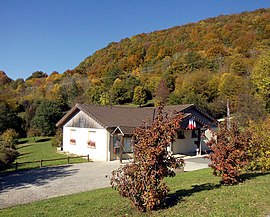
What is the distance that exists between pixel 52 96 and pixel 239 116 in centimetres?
4322

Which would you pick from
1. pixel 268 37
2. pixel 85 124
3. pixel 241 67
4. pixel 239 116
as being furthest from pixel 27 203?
pixel 268 37

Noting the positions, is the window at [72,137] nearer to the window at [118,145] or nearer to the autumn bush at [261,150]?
the window at [118,145]

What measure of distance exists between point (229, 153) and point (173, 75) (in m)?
53.5

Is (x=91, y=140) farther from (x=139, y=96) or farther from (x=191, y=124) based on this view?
(x=139, y=96)

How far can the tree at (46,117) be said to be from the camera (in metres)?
43.7

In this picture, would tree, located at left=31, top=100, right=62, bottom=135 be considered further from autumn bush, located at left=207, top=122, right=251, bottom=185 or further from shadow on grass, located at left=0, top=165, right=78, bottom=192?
autumn bush, located at left=207, top=122, right=251, bottom=185

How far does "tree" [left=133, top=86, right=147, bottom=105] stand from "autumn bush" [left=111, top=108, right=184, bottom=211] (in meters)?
49.1

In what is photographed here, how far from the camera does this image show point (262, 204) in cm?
791

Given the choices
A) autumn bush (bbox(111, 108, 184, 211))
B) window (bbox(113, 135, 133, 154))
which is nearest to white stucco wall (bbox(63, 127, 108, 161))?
window (bbox(113, 135, 133, 154))

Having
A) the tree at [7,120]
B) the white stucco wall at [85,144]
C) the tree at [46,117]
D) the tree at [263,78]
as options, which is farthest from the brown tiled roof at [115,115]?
the tree at [7,120]

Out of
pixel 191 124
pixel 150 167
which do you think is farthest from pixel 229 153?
pixel 191 124

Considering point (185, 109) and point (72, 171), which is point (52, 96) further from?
point (72, 171)

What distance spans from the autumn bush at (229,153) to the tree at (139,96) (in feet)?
151

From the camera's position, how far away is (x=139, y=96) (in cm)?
5753
